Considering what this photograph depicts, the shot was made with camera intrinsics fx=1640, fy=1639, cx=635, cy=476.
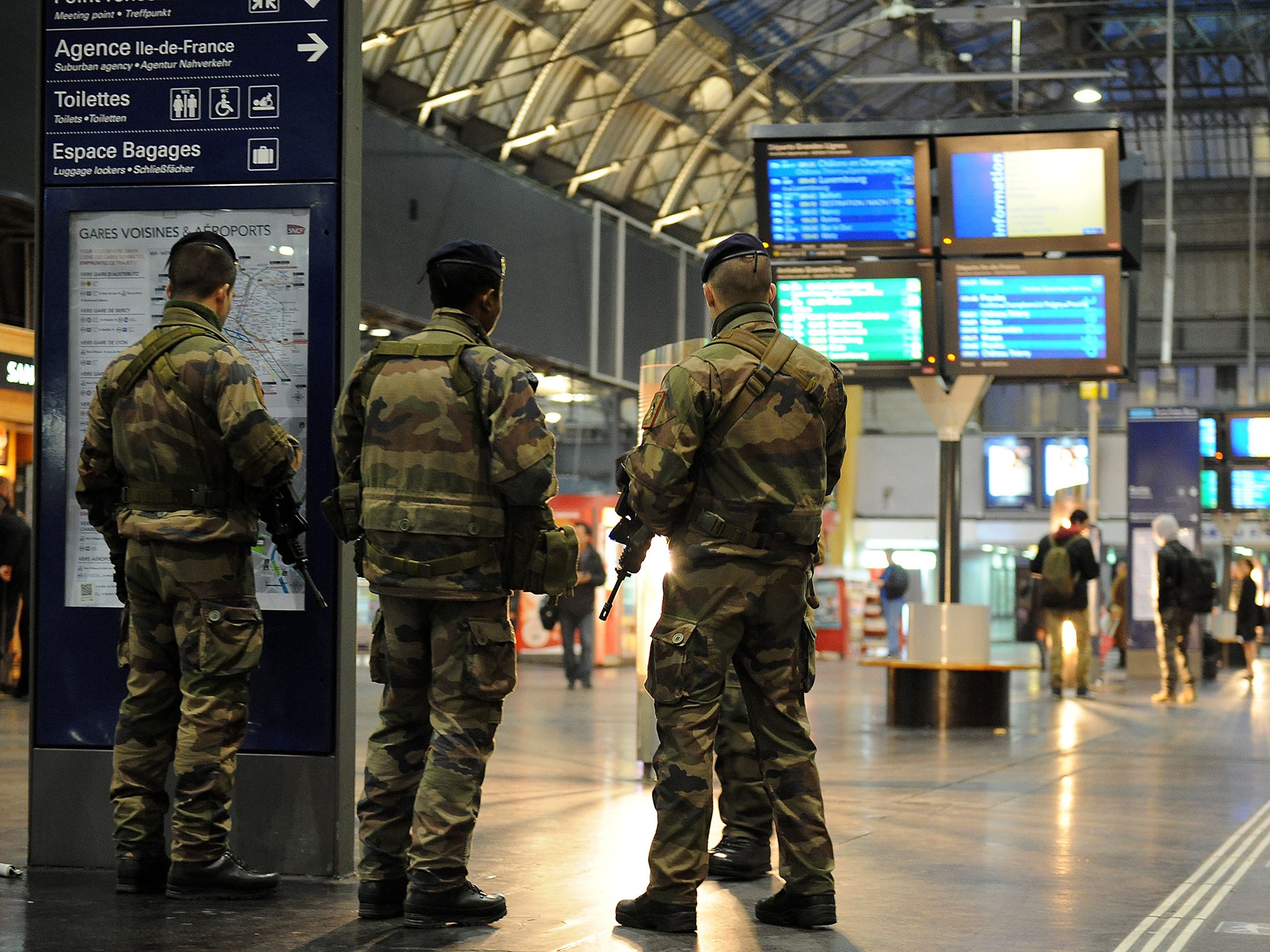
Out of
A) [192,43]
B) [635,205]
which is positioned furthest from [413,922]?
[635,205]

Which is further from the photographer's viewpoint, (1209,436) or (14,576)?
(1209,436)

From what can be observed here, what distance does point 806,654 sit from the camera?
4629mm

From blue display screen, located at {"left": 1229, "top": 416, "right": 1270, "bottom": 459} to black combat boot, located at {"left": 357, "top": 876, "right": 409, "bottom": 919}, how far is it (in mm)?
22811

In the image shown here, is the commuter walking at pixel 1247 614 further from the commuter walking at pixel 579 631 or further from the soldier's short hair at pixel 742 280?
the soldier's short hair at pixel 742 280

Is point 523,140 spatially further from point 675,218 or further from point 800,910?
point 800,910

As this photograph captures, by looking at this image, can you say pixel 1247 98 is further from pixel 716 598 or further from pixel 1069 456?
pixel 716 598

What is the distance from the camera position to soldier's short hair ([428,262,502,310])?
4633 millimetres

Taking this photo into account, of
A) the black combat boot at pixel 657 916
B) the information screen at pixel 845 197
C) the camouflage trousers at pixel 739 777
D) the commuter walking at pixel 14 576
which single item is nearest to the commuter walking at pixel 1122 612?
the information screen at pixel 845 197

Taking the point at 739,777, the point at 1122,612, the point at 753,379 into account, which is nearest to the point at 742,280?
the point at 753,379

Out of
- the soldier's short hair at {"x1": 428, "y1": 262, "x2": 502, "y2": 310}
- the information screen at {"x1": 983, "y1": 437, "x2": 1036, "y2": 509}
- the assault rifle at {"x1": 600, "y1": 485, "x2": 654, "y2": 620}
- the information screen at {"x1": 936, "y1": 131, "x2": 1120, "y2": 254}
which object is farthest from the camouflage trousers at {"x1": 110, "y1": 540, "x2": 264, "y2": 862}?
the information screen at {"x1": 983, "y1": 437, "x2": 1036, "y2": 509}

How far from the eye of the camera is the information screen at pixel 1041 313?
1176 centimetres

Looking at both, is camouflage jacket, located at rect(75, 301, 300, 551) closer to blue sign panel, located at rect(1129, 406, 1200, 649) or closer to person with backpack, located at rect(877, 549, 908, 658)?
blue sign panel, located at rect(1129, 406, 1200, 649)

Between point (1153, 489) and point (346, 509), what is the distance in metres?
19.1

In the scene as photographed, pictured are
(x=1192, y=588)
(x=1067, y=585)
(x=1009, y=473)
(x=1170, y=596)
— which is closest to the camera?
(x=1192, y=588)
